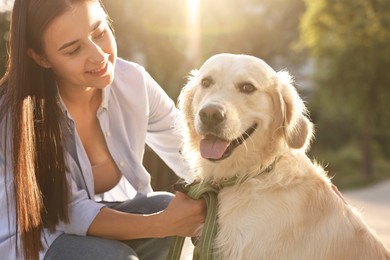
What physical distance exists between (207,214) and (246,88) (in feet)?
1.98

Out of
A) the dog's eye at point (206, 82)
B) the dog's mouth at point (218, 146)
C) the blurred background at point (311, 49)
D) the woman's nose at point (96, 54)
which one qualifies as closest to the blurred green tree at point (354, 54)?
the blurred background at point (311, 49)

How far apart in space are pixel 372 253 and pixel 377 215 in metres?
6.40

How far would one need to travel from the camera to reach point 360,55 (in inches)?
628

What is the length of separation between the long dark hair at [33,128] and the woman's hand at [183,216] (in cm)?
50

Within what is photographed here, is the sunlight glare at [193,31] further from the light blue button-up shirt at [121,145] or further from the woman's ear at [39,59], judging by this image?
the woman's ear at [39,59]

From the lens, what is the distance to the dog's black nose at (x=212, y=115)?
297 centimetres

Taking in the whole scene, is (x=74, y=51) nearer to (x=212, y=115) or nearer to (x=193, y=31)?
(x=212, y=115)

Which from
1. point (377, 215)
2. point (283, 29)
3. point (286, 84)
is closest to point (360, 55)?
point (377, 215)

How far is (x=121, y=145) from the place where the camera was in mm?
3525

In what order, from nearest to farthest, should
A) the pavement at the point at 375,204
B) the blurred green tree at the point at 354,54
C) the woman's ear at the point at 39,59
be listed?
the woman's ear at the point at 39,59
the pavement at the point at 375,204
the blurred green tree at the point at 354,54

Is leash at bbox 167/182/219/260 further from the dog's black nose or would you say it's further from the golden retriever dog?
the dog's black nose

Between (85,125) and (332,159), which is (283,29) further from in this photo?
(85,125)

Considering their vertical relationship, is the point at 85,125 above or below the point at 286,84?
below

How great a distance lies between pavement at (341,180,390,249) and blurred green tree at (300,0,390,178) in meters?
2.37
